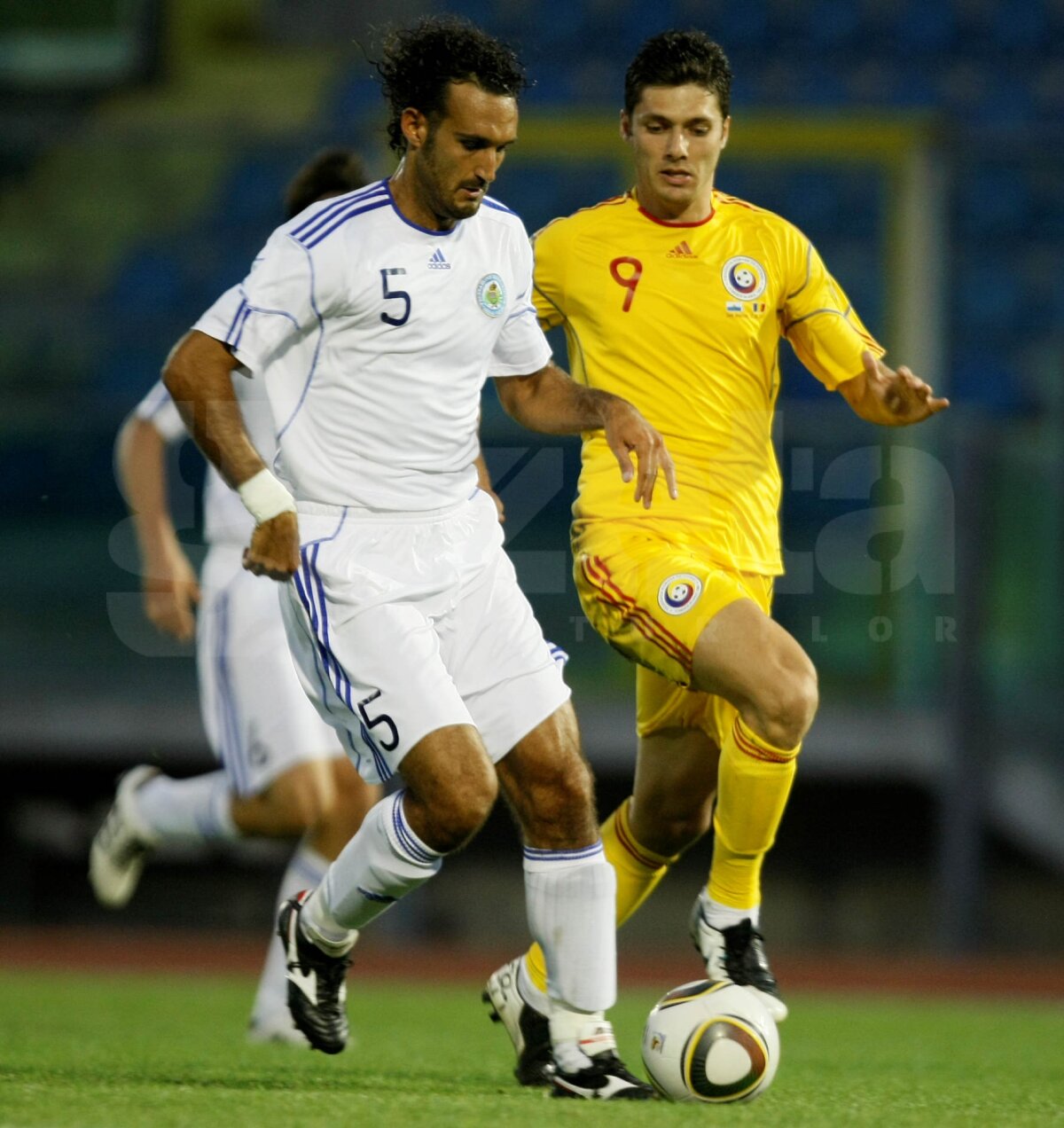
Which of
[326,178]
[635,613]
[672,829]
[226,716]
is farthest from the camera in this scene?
[226,716]

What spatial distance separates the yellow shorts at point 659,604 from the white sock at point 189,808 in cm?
171

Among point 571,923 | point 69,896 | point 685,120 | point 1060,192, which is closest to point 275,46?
point 1060,192

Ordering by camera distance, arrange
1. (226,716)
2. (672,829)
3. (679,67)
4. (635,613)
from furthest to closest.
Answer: (226,716) → (672,829) → (679,67) → (635,613)

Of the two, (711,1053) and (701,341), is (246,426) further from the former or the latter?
(711,1053)

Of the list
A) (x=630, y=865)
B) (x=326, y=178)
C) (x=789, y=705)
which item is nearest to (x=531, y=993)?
(x=630, y=865)

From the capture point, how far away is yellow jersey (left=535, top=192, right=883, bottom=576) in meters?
5.17

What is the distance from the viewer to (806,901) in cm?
1019

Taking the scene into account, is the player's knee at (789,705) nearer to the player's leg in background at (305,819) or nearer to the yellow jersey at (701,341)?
the yellow jersey at (701,341)

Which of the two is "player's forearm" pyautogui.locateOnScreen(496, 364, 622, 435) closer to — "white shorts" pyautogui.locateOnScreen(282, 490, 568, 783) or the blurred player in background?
"white shorts" pyautogui.locateOnScreen(282, 490, 568, 783)

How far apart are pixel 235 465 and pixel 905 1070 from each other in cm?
261

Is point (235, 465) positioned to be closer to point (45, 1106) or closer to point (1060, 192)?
point (45, 1106)

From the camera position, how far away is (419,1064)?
530 centimetres

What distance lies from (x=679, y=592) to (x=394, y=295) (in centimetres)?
108

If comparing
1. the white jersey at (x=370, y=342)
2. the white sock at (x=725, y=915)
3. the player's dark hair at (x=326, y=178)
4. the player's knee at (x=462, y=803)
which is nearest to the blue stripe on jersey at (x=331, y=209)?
the white jersey at (x=370, y=342)
